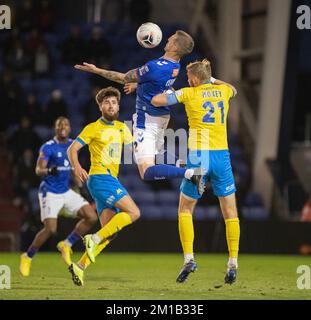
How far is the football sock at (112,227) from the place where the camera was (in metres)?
10.1

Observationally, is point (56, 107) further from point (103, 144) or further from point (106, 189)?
point (106, 189)

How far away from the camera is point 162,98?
10.0 m

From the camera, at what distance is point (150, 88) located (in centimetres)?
1055

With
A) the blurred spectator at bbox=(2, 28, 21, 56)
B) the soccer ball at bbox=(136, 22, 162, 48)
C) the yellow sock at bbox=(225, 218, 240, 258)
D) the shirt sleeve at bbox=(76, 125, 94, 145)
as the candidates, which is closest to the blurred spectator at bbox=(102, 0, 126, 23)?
the blurred spectator at bbox=(2, 28, 21, 56)

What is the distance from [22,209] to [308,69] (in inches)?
287

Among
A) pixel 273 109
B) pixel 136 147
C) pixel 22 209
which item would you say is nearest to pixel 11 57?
pixel 22 209

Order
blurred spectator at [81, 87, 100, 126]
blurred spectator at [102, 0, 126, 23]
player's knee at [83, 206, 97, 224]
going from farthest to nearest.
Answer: blurred spectator at [102, 0, 126, 23]
blurred spectator at [81, 87, 100, 126]
player's knee at [83, 206, 97, 224]

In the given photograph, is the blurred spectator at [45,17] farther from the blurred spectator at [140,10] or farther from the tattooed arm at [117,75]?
the tattooed arm at [117,75]

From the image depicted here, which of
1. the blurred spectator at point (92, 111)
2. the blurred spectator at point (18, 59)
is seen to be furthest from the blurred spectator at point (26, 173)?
the blurred spectator at point (18, 59)

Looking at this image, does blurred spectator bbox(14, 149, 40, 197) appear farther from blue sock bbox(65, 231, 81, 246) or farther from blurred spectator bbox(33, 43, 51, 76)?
blue sock bbox(65, 231, 81, 246)

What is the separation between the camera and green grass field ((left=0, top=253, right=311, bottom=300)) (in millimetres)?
9141

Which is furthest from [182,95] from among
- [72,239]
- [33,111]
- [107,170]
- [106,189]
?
[33,111]

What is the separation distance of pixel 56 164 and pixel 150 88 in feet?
9.71
